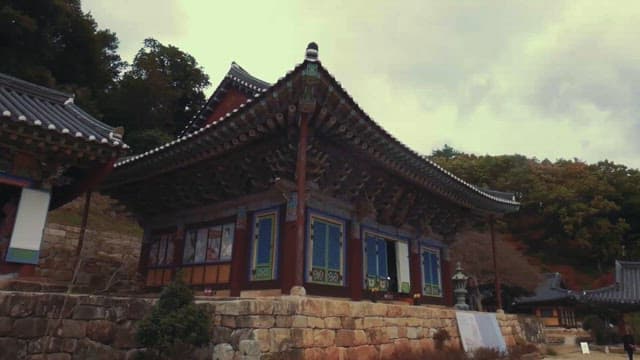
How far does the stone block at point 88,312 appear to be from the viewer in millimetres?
7833

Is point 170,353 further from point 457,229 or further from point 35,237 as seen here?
point 457,229

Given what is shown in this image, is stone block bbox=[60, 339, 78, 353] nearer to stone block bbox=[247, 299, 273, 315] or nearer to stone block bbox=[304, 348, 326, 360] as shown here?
stone block bbox=[247, 299, 273, 315]

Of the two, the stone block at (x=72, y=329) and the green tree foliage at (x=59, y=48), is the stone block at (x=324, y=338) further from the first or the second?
the green tree foliage at (x=59, y=48)

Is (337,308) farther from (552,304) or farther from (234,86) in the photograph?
(552,304)

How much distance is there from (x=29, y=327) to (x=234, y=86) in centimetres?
946

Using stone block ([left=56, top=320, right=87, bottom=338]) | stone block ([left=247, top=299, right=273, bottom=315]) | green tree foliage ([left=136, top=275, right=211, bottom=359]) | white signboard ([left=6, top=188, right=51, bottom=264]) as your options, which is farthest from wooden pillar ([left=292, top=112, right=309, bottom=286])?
white signboard ([left=6, top=188, right=51, bottom=264])

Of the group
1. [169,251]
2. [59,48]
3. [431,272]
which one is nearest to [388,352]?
[431,272]

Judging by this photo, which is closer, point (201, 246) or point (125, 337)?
point (125, 337)

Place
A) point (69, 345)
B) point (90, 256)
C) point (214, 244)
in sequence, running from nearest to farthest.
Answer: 1. point (69, 345)
2. point (214, 244)
3. point (90, 256)

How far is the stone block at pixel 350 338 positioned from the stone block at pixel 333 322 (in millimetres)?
127

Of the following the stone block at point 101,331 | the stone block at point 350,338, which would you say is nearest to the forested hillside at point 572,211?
the stone block at point 350,338

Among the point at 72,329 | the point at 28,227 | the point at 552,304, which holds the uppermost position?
the point at 28,227

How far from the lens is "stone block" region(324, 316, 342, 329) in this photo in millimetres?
8129

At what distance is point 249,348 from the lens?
7.39m
